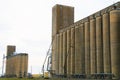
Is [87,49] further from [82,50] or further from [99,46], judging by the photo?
[99,46]

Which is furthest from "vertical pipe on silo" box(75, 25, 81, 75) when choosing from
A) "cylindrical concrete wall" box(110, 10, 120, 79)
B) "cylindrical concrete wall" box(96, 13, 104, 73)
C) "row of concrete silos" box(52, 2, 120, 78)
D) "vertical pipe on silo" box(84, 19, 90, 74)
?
"cylindrical concrete wall" box(110, 10, 120, 79)

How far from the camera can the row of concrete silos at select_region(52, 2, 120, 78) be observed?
5562 cm

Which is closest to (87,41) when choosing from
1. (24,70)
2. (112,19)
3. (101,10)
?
(101,10)

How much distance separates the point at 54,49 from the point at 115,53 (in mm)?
44483

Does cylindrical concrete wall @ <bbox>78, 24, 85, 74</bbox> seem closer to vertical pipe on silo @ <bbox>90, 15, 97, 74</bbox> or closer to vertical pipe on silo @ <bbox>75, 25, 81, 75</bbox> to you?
vertical pipe on silo @ <bbox>75, 25, 81, 75</bbox>

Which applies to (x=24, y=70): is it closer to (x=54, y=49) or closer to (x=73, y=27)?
(x=54, y=49)

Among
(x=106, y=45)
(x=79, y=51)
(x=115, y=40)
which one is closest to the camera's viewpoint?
(x=115, y=40)

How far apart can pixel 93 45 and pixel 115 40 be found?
31.7 ft

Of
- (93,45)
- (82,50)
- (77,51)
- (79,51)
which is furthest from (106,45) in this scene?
(77,51)

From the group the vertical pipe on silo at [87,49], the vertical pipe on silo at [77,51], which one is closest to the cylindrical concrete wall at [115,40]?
the vertical pipe on silo at [87,49]

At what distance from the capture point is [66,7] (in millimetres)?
102125

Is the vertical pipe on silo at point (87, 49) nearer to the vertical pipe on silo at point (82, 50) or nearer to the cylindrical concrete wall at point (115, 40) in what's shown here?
the vertical pipe on silo at point (82, 50)

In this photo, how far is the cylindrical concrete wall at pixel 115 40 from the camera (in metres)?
54.2

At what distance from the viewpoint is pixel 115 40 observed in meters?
55.2
